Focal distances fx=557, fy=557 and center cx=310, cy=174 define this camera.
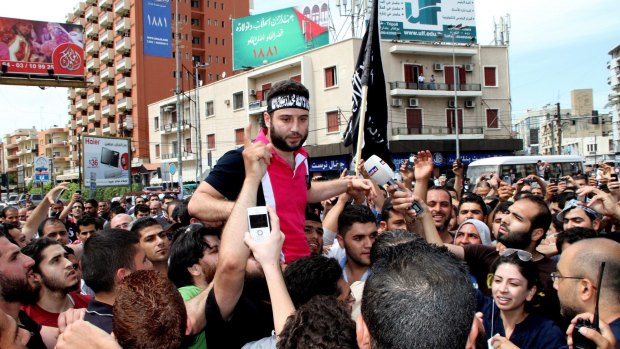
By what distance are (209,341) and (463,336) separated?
139 centimetres

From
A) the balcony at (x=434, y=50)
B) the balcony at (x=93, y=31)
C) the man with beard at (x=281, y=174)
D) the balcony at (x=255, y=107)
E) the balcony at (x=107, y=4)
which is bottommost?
the man with beard at (x=281, y=174)

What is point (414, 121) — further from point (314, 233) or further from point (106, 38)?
point (106, 38)

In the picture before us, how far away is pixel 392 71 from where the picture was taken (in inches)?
1366

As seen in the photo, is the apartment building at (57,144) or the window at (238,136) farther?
the apartment building at (57,144)

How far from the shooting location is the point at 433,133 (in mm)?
35438

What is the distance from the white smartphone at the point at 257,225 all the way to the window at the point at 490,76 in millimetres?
37070

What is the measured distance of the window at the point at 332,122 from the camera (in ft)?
114

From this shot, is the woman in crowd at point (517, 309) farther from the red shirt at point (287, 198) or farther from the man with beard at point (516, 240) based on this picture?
the red shirt at point (287, 198)

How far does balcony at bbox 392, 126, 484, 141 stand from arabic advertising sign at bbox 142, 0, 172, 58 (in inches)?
565

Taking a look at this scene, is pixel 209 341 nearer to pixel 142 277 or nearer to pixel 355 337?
pixel 142 277

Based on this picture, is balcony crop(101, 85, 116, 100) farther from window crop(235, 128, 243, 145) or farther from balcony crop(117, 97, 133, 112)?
window crop(235, 128, 243, 145)

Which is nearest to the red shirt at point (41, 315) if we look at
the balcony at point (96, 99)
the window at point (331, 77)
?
the window at point (331, 77)

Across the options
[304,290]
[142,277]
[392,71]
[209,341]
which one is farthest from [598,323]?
[392,71]

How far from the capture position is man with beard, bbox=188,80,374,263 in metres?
3.20
